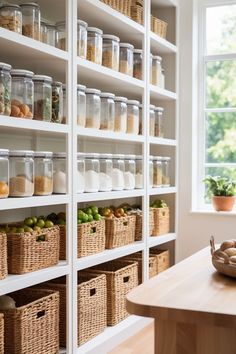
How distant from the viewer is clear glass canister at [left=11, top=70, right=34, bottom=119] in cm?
277

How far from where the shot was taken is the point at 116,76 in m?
3.66

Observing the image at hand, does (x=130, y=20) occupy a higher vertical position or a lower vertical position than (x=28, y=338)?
higher

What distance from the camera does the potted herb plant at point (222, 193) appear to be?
4.62m

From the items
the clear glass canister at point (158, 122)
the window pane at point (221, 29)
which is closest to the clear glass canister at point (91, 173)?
the clear glass canister at point (158, 122)

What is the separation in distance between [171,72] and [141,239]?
1545 millimetres

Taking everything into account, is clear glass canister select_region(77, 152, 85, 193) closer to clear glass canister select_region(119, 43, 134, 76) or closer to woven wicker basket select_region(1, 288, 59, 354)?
woven wicker basket select_region(1, 288, 59, 354)

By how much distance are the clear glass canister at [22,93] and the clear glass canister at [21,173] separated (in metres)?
0.20

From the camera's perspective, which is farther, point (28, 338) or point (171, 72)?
point (171, 72)

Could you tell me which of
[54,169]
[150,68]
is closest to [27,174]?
[54,169]

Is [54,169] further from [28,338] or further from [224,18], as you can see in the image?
[224,18]

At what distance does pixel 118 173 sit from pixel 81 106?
24.9 inches

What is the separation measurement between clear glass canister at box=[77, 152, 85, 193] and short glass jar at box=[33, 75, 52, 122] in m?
0.43

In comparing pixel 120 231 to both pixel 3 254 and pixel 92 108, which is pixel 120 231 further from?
pixel 3 254

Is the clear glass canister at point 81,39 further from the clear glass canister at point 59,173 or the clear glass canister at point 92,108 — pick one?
the clear glass canister at point 59,173
